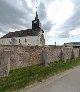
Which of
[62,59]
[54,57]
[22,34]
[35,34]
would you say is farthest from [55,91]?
[22,34]

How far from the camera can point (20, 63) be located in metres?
A: 13.8

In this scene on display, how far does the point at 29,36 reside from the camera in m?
70.4

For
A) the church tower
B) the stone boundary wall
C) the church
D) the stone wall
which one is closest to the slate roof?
the church

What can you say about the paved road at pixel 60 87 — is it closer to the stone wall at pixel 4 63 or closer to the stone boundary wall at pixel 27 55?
the stone wall at pixel 4 63

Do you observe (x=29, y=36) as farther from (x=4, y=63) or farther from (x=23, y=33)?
(x=4, y=63)

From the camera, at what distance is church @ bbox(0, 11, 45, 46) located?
226 feet

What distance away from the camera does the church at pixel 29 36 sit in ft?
226

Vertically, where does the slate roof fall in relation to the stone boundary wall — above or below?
above

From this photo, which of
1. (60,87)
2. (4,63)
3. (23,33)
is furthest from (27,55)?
(23,33)

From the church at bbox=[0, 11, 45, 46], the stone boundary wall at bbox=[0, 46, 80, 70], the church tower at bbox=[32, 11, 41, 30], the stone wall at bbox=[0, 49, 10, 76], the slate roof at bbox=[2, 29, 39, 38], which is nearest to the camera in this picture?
the stone wall at bbox=[0, 49, 10, 76]

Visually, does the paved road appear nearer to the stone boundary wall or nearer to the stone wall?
the stone wall

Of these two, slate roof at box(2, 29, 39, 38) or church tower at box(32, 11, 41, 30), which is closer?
slate roof at box(2, 29, 39, 38)

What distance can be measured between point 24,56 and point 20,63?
2.89 feet

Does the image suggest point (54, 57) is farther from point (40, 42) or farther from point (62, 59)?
point (40, 42)
